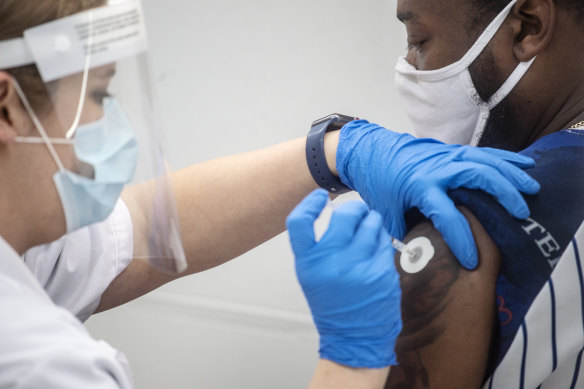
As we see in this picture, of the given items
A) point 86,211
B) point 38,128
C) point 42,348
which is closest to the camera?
point 42,348

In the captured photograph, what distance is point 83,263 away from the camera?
4.09ft

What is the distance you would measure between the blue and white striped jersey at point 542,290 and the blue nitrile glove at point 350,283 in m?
0.23

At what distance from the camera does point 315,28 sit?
7.21 ft

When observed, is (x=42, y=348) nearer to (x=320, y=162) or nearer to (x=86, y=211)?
(x=86, y=211)

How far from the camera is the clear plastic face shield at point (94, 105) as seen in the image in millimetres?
889

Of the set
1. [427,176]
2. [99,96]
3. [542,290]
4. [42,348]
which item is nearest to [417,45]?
[427,176]

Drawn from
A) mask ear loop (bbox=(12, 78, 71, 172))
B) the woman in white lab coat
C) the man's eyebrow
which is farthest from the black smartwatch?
mask ear loop (bbox=(12, 78, 71, 172))

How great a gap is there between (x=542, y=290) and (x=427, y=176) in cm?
30

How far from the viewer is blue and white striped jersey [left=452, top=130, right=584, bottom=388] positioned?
41.3 inches

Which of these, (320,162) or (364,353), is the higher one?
(320,162)

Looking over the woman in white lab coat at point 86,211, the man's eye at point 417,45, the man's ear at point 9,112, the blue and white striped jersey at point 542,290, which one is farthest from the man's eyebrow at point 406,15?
the man's ear at point 9,112

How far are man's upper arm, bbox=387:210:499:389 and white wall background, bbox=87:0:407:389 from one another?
1200mm

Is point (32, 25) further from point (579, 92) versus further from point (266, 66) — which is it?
point (266, 66)

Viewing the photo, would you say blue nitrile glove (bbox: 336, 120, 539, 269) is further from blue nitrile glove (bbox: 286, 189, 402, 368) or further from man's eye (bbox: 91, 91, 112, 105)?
man's eye (bbox: 91, 91, 112, 105)
